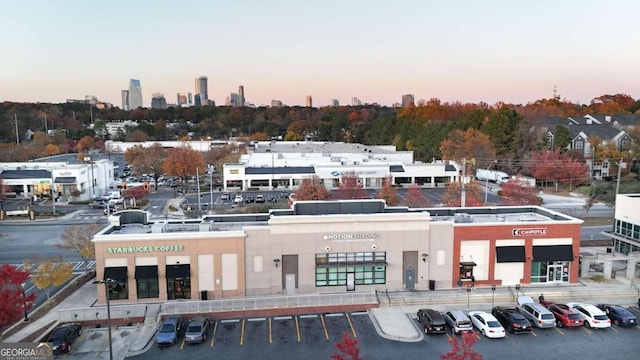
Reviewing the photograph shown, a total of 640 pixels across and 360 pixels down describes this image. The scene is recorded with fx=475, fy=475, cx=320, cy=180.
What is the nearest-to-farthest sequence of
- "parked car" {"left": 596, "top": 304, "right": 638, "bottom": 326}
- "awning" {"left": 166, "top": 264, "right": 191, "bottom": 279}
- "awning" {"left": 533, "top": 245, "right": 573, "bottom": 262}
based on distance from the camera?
"parked car" {"left": 596, "top": 304, "right": 638, "bottom": 326}, "awning" {"left": 166, "top": 264, "right": 191, "bottom": 279}, "awning" {"left": 533, "top": 245, "right": 573, "bottom": 262}

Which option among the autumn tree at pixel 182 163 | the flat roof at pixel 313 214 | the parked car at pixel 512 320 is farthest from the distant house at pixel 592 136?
the parked car at pixel 512 320

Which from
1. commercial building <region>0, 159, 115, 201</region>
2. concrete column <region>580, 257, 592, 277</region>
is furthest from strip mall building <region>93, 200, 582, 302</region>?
commercial building <region>0, 159, 115, 201</region>

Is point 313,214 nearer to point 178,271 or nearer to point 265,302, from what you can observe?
point 265,302

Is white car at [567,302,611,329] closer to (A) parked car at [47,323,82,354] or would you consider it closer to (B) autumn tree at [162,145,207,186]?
(A) parked car at [47,323,82,354]

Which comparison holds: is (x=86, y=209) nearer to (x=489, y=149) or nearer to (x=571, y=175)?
(x=489, y=149)

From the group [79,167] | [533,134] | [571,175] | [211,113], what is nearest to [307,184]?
[79,167]
